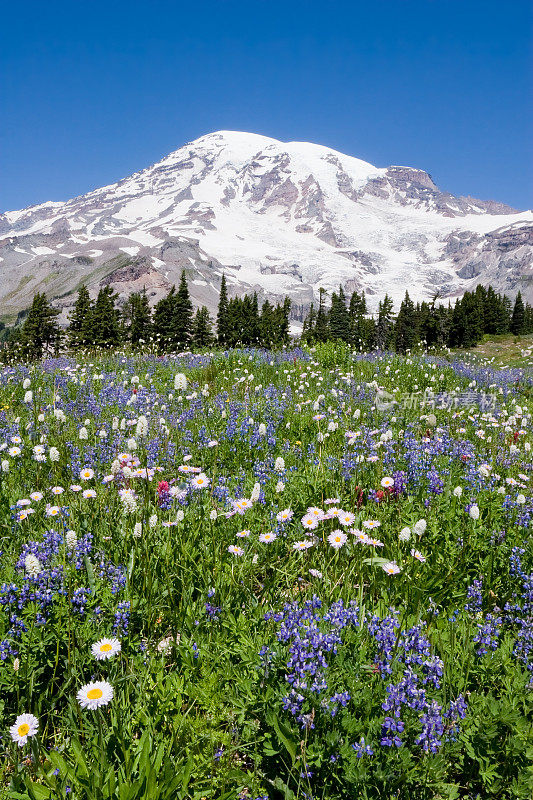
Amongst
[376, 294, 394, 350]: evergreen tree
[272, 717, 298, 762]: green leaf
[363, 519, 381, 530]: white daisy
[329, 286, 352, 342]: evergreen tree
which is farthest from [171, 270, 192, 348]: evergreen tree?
[272, 717, 298, 762]: green leaf

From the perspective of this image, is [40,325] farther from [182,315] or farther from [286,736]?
[286,736]

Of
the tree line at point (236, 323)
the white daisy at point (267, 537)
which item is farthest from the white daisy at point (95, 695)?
the tree line at point (236, 323)

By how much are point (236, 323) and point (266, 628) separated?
235 ft

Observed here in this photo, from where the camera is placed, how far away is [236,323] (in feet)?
240

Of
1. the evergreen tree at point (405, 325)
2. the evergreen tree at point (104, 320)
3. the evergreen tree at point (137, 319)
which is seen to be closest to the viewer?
the evergreen tree at point (104, 320)

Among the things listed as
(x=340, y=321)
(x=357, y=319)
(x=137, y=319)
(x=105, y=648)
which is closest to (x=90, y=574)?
(x=105, y=648)

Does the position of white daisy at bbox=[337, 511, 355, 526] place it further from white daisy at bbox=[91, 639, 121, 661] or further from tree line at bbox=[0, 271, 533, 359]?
tree line at bbox=[0, 271, 533, 359]

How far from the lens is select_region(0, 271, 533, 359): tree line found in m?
48.0

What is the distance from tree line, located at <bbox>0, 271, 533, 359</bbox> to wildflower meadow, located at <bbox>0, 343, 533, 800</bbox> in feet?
44.4

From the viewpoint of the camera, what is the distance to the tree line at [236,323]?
47969 mm

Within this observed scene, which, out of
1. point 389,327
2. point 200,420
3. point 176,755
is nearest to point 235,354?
point 200,420

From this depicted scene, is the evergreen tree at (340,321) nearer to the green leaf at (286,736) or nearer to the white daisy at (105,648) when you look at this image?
the white daisy at (105,648)

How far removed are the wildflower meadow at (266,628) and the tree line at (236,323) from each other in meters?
13.5

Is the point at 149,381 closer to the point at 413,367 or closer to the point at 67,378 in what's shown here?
the point at 67,378
